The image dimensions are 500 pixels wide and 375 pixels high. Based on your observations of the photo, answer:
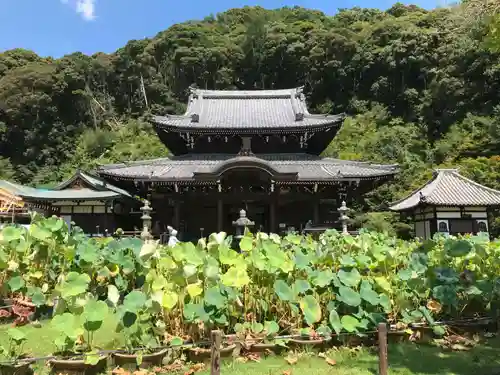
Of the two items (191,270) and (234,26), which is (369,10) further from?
(191,270)

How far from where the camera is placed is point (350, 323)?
15.1 feet

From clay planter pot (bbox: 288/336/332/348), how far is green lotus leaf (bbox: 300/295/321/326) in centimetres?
19

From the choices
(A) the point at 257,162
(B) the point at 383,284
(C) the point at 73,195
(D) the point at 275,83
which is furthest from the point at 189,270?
(D) the point at 275,83

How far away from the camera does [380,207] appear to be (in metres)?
29.0

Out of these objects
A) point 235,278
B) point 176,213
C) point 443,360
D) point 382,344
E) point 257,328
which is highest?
point 176,213

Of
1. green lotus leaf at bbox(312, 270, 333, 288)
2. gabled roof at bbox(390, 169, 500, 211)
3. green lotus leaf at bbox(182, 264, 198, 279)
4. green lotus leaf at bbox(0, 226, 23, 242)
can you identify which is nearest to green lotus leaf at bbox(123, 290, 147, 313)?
green lotus leaf at bbox(182, 264, 198, 279)

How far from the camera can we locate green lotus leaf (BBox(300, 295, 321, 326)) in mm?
4562

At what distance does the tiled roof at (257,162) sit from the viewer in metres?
15.4

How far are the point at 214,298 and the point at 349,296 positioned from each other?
1564 millimetres

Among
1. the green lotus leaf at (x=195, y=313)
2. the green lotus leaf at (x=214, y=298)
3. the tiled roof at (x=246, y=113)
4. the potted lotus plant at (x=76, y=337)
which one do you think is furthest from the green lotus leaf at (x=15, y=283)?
the tiled roof at (x=246, y=113)

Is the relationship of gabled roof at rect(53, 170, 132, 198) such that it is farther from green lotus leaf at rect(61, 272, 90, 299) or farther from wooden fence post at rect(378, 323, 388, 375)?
wooden fence post at rect(378, 323, 388, 375)

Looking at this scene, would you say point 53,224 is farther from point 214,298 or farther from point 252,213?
point 252,213

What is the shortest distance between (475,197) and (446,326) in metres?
15.5

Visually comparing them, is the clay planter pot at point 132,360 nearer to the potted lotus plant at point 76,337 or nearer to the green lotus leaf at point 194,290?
the potted lotus plant at point 76,337
